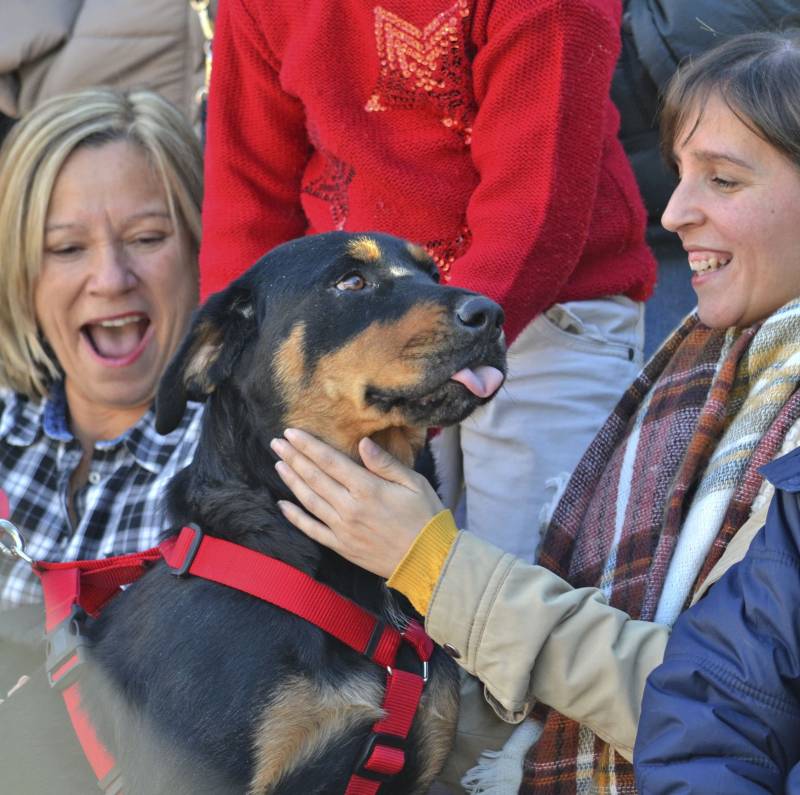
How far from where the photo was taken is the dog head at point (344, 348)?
2264 millimetres

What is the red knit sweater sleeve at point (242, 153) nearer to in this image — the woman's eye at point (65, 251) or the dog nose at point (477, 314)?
the woman's eye at point (65, 251)

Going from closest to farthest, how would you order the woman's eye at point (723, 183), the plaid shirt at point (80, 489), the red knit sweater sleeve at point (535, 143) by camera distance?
the woman's eye at point (723, 183), the red knit sweater sleeve at point (535, 143), the plaid shirt at point (80, 489)

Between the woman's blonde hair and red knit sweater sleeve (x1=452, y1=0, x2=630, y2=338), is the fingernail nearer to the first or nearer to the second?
red knit sweater sleeve (x1=452, y1=0, x2=630, y2=338)

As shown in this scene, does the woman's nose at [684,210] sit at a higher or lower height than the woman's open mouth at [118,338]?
higher

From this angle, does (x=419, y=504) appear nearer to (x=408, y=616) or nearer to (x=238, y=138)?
(x=408, y=616)

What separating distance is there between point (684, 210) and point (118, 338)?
2.00m

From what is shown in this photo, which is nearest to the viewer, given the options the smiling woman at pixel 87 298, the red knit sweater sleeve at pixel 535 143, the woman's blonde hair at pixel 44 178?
the red knit sweater sleeve at pixel 535 143

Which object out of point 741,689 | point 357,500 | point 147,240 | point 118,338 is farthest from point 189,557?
point 147,240

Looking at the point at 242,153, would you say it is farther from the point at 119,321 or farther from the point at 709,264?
the point at 709,264

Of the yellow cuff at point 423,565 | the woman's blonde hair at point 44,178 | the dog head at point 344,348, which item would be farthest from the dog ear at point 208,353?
the woman's blonde hair at point 44,178

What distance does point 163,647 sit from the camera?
2.24 m

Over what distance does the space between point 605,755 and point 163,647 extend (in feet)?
3.01

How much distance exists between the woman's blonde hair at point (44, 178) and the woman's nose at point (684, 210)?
1.81 meters

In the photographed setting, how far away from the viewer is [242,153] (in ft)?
10.8
